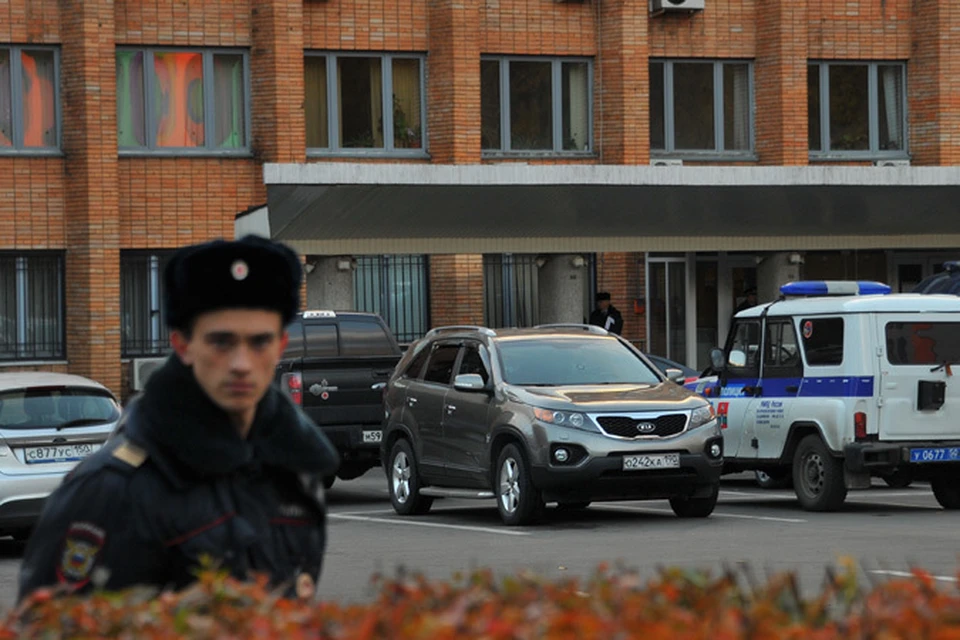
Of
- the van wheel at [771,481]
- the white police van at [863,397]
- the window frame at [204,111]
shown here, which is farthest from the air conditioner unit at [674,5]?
the white police van at [863,397]

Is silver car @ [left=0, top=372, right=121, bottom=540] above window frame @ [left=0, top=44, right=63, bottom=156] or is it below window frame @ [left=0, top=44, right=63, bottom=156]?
below

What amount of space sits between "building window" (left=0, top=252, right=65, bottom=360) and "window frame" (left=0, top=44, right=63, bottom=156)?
1709 mm

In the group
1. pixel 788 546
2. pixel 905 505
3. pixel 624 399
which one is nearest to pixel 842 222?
pixel 905 505

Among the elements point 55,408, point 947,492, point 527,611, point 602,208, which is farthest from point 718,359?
point 527,611

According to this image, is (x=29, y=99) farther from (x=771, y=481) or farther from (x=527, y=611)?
(x=527, y=611)

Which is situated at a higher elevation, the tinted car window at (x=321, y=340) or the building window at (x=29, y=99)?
the building window at (x=29, y=99)

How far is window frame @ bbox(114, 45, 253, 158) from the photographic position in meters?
33.8

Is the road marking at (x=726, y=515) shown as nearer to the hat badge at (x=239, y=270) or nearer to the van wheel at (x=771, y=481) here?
the van wheel at (x=771, y=481)

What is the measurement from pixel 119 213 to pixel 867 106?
14144mm

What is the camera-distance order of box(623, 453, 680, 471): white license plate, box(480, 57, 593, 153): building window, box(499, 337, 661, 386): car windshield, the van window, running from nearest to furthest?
box(623, 453, 680, 471): white license plate, box(499, 337, 661, 386): car windshield, the van window, box(480, 57, 593, 153): building window

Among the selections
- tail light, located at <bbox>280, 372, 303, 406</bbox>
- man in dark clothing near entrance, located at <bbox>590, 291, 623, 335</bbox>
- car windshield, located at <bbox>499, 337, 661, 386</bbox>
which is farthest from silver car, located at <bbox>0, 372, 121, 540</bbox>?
man in dark clothing near entrance, located at <bbox>590, 291, 623, 335</bbox>

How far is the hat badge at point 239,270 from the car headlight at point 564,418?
1338cm

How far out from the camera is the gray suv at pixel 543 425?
57.1ft

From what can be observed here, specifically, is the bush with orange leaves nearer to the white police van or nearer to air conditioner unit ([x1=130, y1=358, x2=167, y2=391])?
the white police van
